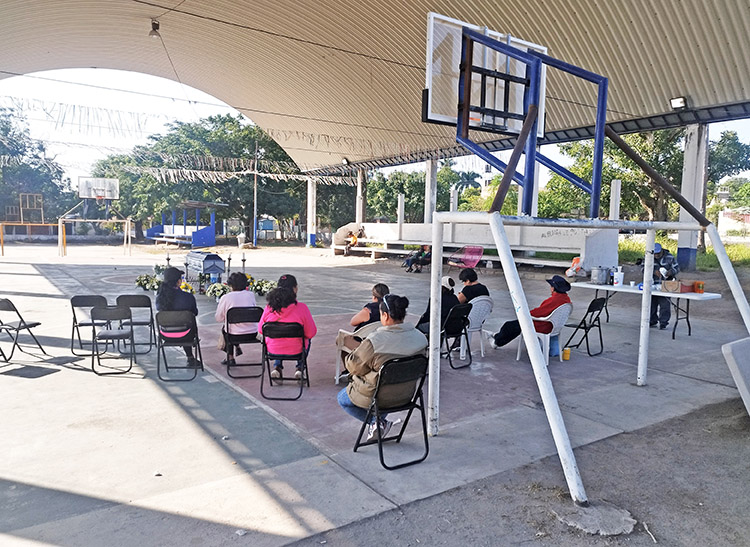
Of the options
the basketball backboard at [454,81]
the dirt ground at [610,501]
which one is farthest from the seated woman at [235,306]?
the dirt ground at [610,501]

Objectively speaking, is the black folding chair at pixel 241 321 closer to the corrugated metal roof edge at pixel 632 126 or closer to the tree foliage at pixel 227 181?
the corrugated metal roof edge at pixel 632 126

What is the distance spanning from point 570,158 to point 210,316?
21.3m

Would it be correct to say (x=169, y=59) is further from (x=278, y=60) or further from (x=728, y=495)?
(x=728, y=495)

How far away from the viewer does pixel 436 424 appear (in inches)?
167

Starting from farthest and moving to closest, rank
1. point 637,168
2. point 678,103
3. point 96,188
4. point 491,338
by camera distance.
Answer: point 96,188 < point 637,168 < point 678,103 < point 491,338

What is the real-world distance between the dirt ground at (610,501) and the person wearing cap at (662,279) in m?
5.21

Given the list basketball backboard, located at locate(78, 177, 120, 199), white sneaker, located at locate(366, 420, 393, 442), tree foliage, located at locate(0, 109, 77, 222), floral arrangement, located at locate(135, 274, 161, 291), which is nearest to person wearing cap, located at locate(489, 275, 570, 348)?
white sneaker, located at locate(366, 420, 393, 442)

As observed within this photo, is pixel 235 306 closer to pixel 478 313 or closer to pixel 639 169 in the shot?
pixel 478 313

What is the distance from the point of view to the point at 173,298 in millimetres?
5930

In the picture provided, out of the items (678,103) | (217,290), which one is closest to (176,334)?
(217,290)

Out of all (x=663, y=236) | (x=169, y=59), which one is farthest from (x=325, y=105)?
(x=663, y=236)

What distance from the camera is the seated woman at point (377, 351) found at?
3.73 meters

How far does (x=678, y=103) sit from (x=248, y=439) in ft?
51.3

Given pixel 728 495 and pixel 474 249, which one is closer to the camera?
pixel 728 495
